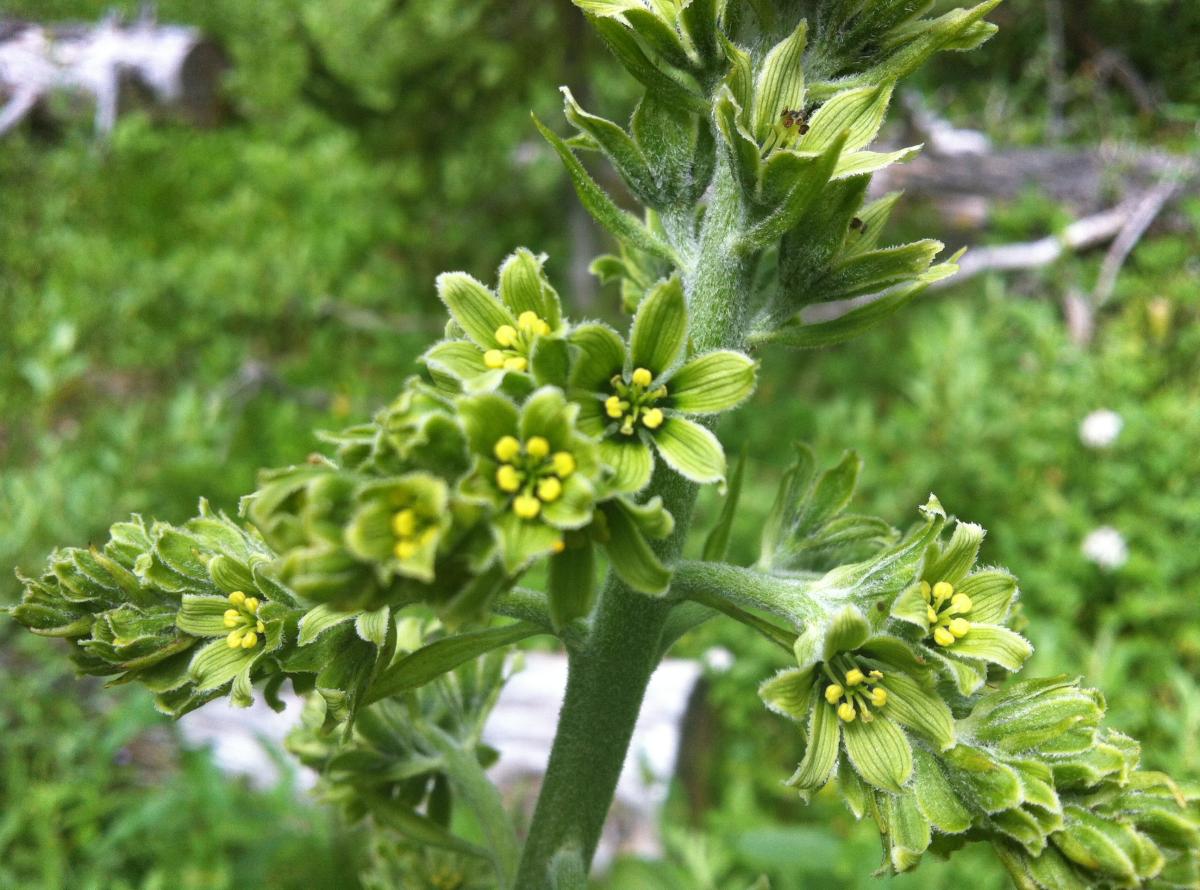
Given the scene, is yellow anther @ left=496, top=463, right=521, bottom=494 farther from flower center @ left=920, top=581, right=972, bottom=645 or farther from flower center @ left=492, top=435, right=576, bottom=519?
flower center @ left=920, top=581, right=972, bottom=645

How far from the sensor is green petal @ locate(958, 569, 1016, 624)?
67.8 inches

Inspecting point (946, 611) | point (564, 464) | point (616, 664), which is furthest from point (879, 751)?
point (564, 464)

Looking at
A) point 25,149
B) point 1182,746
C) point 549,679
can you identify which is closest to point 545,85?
point 25,149

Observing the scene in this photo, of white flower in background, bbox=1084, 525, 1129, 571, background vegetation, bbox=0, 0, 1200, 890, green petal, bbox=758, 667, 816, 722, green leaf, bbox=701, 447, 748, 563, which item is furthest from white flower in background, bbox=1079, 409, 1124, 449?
green petal, bbox=758, 667, 816, 722

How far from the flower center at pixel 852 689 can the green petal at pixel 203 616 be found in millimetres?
1121

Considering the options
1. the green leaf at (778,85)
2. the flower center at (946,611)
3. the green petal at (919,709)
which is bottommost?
the green petal at (919,709)

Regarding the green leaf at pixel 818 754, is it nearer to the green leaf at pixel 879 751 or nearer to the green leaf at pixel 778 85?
the green leaf at pixel 879 751

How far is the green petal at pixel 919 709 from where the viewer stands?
1.62 metres

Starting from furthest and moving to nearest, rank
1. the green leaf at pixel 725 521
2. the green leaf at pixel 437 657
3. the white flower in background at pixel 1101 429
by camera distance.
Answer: the white flower in background at pixel 1101 429 → the green leaf at pixel 725 521 → the green leaf at pixel 437 657

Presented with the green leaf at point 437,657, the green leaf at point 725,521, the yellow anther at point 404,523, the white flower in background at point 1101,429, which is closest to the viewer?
the yellow anther at point 404,523

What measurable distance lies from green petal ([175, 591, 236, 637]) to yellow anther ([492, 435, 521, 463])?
2.49 ft

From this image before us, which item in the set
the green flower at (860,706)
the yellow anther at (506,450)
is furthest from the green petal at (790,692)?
the yellow anther at (506,450)

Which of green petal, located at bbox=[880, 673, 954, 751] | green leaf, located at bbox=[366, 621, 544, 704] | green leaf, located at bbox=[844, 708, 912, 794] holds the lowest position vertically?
green leaf, located at bbox=[844, 708, 912, 794]

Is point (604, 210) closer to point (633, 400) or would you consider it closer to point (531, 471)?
point (633, 400)
